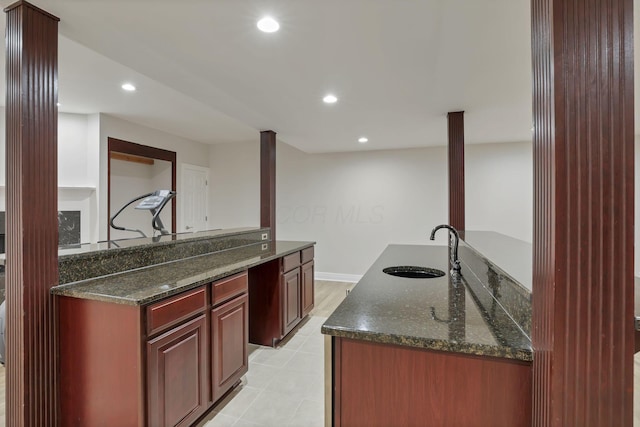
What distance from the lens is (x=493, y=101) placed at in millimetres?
2883

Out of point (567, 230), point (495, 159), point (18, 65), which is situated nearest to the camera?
point (567, 230)

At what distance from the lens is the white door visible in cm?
548

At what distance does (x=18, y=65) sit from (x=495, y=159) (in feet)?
17.5

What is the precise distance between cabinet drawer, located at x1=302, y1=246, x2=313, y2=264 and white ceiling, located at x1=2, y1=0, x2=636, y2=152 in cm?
147

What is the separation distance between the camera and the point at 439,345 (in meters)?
0.98

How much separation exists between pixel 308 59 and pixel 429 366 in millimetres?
1899

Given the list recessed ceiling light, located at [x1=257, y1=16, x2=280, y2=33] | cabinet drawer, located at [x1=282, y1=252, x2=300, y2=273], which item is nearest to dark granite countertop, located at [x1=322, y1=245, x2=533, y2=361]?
cabinet drawer, located at [x1=282, y1=252, x2=300, y2=273]

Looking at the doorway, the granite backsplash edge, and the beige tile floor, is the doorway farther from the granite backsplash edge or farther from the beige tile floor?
the granite backsplash edge

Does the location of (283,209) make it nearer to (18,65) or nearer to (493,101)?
(493,101)

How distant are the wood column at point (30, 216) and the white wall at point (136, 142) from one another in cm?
286

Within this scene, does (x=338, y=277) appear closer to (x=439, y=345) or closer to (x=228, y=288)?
(x=228, y=288)

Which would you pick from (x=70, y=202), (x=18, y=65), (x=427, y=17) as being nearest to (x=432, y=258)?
(x=427, y=17)

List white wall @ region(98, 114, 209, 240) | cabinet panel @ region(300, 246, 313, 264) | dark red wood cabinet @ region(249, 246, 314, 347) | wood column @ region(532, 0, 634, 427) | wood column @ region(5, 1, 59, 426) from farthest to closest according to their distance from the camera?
white wall @ region(98, 114, 209, 240), cabinet panel @ region(300, 246, 313, 264), dark red wood cabinet @ region(249, 246, 314, 347), wood column @ region(5, 1, 59, 426), wood column @ region(532, 0, 634, 427)

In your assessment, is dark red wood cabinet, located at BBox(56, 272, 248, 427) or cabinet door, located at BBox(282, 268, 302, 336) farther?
cabinet door, located at BBox(282, 268, 302, 336)
